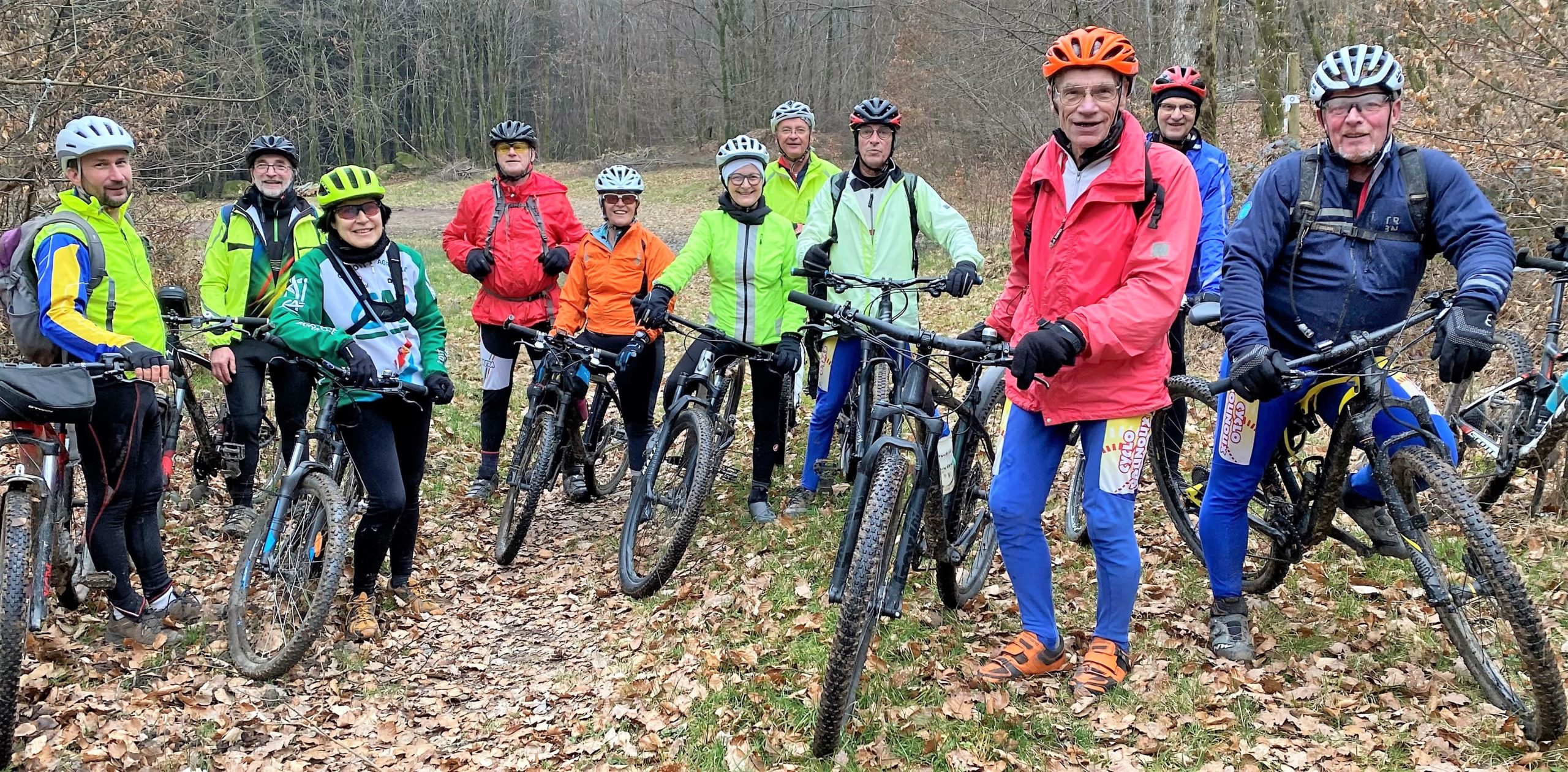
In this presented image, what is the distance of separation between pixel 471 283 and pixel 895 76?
12764 mm

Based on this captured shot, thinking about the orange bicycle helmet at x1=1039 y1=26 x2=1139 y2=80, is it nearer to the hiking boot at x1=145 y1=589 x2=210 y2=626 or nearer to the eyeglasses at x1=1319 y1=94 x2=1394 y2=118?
the eyeglasses at x1=1319 y1=94 x2=1394 y2=118

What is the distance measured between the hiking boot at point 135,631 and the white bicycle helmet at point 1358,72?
18.2 feet

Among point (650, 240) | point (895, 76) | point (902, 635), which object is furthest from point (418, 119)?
point (902, 635)

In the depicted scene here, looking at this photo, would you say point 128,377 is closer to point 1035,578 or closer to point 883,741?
point 883,741

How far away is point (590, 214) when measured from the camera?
30828 millimetres

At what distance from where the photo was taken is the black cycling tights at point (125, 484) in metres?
5.05

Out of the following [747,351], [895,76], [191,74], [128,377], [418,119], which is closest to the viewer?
[128,377]

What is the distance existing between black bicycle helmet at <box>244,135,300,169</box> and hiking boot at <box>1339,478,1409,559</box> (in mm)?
6147

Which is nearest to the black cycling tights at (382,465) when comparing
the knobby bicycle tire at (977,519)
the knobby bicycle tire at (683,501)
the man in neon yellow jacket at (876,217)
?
the knobby bicycle tire at (683,501)

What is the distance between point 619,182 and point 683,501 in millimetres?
2325

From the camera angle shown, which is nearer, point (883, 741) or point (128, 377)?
point (883, 741)

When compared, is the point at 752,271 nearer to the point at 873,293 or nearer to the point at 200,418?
the point at 873,293

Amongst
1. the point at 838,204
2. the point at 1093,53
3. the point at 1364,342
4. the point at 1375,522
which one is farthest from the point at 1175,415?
the point at 1093,53

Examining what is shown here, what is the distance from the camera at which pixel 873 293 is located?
664 centimetres
